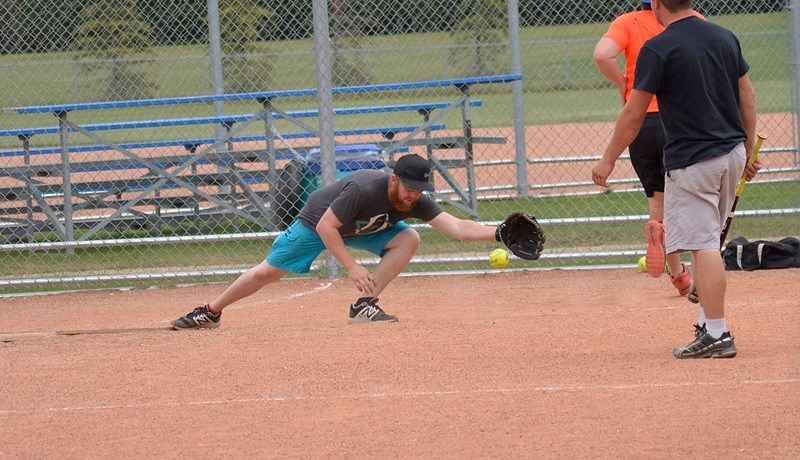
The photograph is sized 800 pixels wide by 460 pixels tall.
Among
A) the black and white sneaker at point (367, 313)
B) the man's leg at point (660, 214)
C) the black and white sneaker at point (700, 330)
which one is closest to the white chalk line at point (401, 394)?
the black and white sneaker at point (700, 330)

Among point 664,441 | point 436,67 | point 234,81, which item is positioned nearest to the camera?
point 664,441

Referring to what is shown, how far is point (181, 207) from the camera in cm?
1283

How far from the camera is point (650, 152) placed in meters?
7.11

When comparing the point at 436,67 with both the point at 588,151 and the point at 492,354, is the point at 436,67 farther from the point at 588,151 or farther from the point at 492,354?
the point at 492,354

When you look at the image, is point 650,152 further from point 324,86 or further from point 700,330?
point 324,86

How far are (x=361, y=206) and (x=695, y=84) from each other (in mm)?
2278

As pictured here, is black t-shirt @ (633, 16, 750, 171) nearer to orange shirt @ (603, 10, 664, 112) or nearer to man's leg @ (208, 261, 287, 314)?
orange shirt @ (603, 10, 664, 112)

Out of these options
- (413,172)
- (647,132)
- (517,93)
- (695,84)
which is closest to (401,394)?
(413,172)

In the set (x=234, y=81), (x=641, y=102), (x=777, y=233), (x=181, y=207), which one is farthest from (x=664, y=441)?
(x=234, y=81)

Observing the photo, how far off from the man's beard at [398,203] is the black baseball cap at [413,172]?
192mm

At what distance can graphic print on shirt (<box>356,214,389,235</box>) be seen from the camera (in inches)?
278

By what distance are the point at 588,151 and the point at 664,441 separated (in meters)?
14.8

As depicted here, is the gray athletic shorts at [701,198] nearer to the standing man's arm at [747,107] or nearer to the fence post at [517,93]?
the standing man's arm at [747,107]

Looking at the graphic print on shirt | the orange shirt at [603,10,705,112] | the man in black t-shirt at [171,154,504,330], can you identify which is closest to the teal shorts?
the man in black t-shirt at [171,154,504,330]
